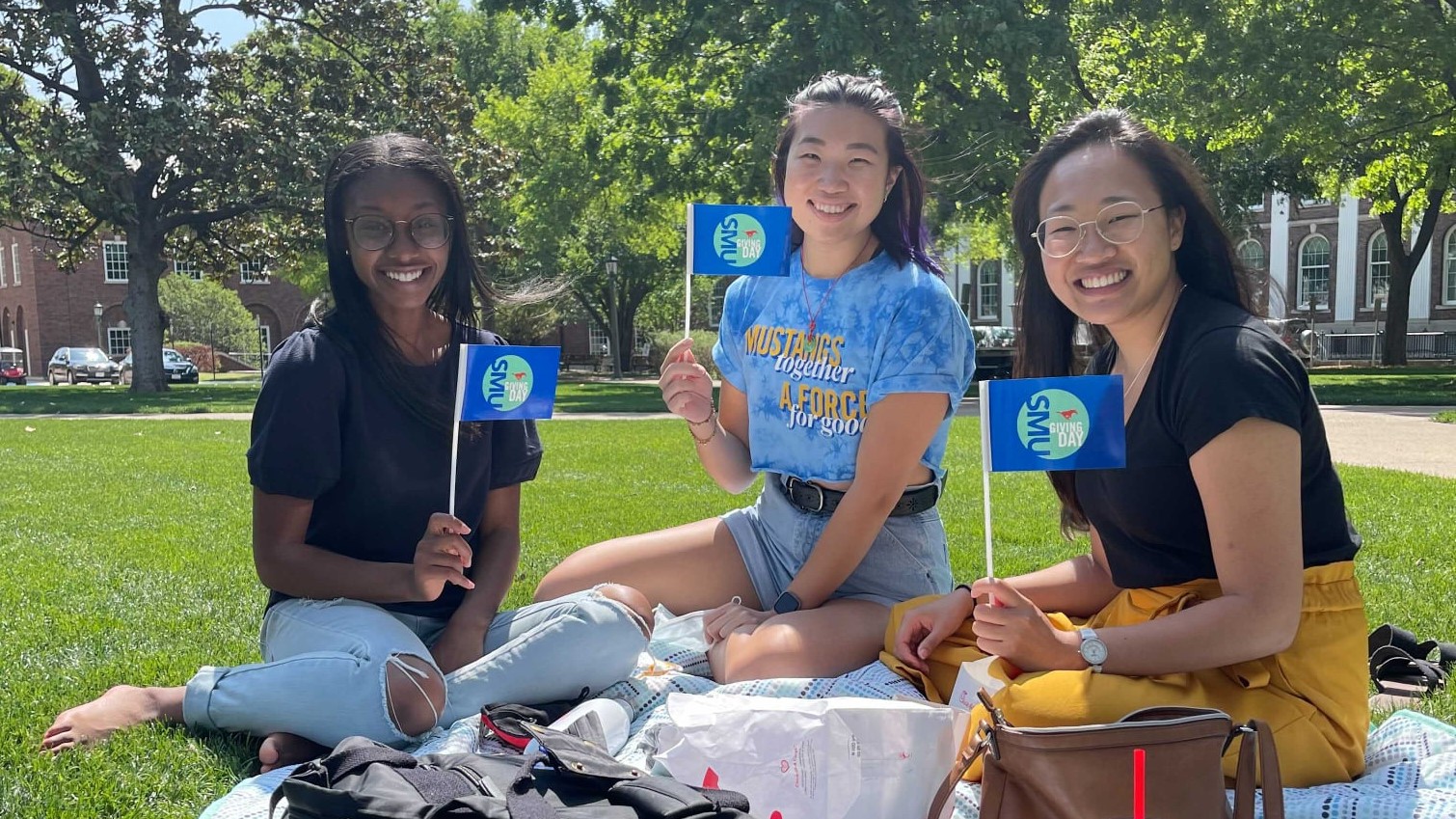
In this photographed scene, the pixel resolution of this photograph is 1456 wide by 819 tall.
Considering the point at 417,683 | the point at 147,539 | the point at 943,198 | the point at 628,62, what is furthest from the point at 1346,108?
the point at 417,683

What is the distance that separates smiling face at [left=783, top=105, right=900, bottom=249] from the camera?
3279 mm

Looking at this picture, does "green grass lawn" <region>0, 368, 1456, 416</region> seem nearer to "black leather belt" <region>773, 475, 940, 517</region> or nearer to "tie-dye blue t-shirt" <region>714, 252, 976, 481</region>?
"tie-dye blue t-shirt" <region>714, 252, 976, 481</region>

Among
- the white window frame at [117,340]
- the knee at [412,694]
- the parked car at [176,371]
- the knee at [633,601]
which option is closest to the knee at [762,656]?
the knee at [633,601]

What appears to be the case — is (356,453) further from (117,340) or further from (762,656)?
(117,340)

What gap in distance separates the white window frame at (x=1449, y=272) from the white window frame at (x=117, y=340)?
50.2 meters

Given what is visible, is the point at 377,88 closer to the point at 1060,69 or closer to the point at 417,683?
the point at 1060,69

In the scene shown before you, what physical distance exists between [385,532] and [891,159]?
5.77ft

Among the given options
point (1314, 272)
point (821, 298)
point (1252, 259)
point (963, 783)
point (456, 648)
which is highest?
point (1314, 272)

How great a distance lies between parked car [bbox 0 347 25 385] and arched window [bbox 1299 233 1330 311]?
45.6 meters

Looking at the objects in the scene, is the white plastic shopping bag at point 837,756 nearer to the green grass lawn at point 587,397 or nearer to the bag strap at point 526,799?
the bag strap at point 526,799

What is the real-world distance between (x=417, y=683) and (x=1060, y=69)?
618 inches

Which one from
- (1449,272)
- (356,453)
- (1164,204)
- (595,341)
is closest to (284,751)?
(356,453)

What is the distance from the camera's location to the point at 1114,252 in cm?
250

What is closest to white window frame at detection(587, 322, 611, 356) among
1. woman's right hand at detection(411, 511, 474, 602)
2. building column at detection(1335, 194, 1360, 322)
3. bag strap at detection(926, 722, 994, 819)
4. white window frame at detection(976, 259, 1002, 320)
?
white window frame at detection(976, 259, 1002, 320)
